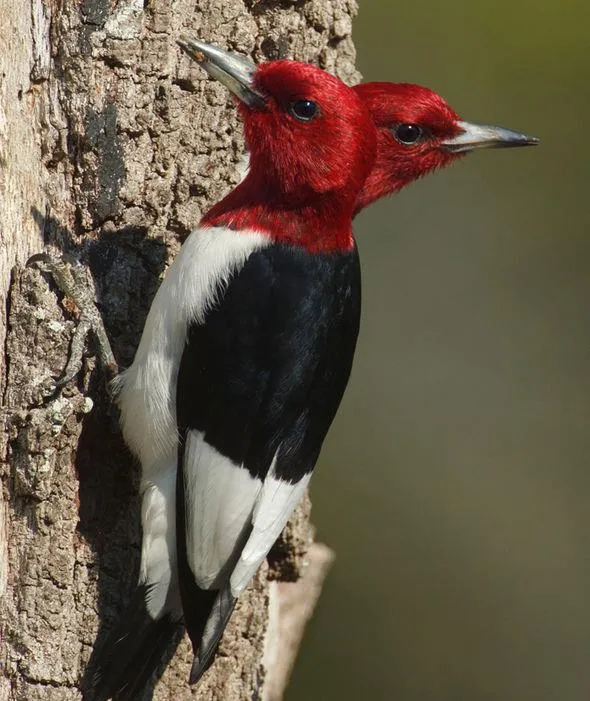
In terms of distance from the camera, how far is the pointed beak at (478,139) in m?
3.32

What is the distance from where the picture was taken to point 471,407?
5.85m

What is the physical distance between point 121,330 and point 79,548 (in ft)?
1.87

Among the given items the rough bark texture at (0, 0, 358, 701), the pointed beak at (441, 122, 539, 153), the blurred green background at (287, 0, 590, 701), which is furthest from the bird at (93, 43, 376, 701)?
the blurred green background at (287, 0, 590, 701)

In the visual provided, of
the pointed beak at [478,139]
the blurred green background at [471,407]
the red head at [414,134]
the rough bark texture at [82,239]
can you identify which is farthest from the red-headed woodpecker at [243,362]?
the blurred green background at [471,407]

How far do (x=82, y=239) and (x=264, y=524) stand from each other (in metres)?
0.85

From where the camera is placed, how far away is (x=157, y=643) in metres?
3.07

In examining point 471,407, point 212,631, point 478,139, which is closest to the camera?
point 212,631

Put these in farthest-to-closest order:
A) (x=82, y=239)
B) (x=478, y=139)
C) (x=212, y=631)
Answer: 1. (x=478, y=139)
2. (x=82, y=239)
3. (x=212, y=631)

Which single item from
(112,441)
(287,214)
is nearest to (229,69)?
(287,214)

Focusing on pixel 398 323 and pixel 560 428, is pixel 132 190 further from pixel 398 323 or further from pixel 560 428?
pixel 560 428

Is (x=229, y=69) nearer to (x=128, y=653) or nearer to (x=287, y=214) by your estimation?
(x=287, y=214)

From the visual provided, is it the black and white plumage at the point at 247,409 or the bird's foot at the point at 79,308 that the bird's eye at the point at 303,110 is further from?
the bird's foot at the point at 79,308

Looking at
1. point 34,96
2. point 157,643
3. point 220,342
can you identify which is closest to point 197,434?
point 220,342

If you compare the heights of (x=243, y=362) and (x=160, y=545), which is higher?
(x=243, y=362)
